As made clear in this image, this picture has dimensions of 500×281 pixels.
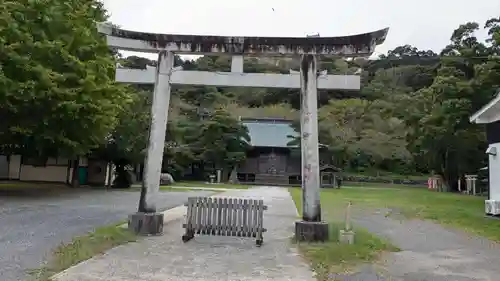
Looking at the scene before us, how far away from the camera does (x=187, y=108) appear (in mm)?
48438

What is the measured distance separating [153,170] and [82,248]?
237 centimetres

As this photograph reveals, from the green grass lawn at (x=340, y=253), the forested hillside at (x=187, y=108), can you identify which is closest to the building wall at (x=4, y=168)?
the forested hillside at (x=187, y=108)

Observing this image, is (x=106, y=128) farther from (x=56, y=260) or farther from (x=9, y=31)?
(x=56, y=260)

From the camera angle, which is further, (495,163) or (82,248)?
(495,163)

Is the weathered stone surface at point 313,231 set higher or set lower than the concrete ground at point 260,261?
higher

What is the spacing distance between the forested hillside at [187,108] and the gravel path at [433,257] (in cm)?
396

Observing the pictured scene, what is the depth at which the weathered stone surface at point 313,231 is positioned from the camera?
8.97 meters

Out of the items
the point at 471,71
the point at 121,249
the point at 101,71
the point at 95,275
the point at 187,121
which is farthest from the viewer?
the point at 187,121

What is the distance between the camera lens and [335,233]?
10055 millimetres

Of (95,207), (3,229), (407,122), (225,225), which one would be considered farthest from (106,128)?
(407,122)

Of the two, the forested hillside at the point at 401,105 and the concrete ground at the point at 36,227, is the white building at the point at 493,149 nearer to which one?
the forested hillside at the point at 401,105

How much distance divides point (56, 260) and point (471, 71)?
27956 mm

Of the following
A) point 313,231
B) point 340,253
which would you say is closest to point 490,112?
point 313,231

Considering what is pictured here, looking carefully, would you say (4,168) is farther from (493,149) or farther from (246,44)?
(493,149)
